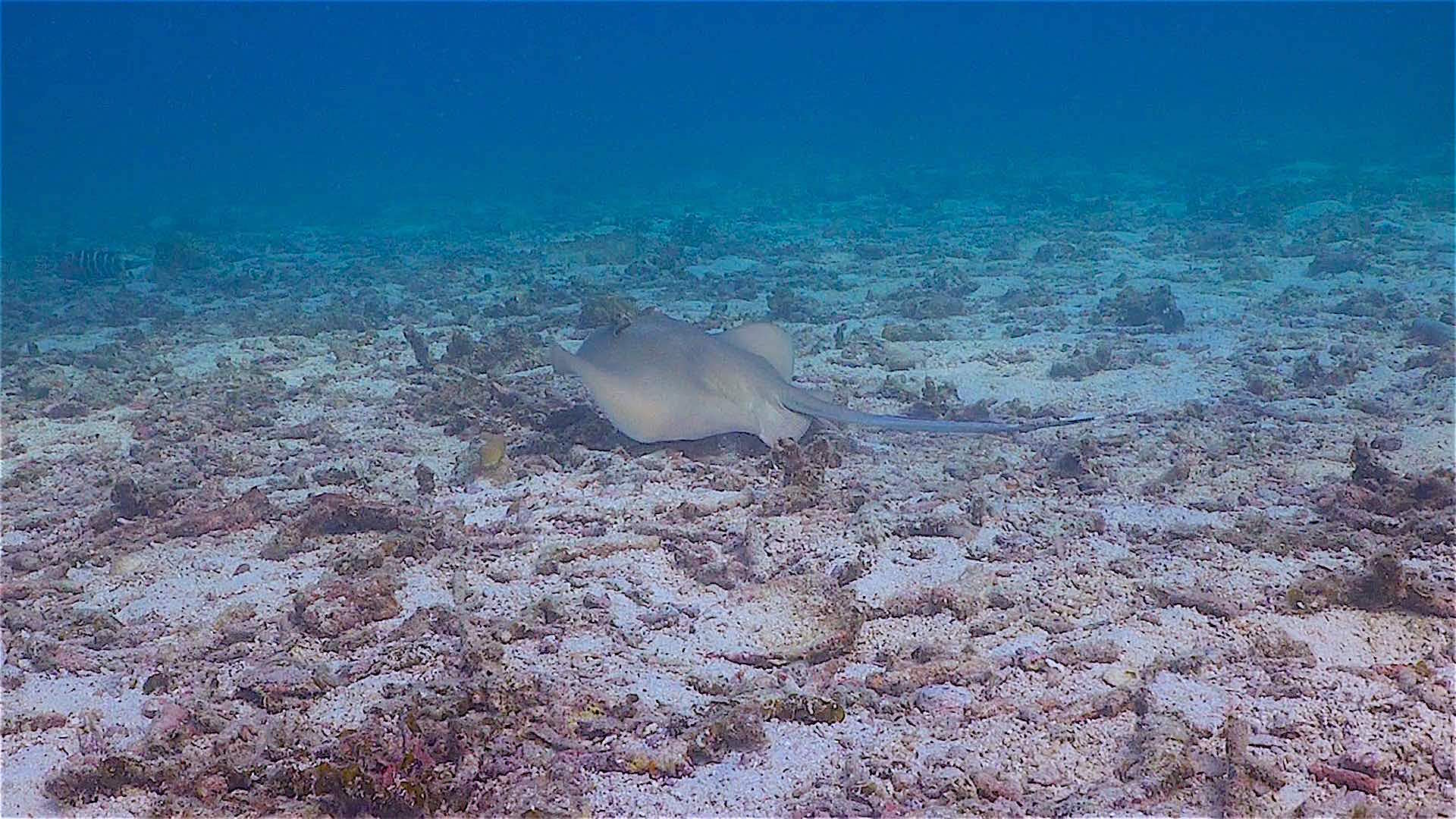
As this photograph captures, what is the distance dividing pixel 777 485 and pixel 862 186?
2411 cm

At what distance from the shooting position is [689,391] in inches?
214

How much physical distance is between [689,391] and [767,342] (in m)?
1.47

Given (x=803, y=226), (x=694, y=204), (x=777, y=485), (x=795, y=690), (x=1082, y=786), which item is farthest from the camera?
(x=694, y=204)

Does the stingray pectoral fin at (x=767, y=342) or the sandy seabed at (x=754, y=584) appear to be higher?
the stingray pectoral fin at (x=767, y=342)

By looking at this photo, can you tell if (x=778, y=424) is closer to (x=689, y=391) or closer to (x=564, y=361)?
(x=689, y=391)

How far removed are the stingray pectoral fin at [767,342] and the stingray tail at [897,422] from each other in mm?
1053

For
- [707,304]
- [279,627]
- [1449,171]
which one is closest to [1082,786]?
[279,627]

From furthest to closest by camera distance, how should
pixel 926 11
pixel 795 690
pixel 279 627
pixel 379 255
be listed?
pixel 926 11, pixel 379 255, pixel 279 627, pixel 795 690

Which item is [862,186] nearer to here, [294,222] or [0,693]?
[294,222]

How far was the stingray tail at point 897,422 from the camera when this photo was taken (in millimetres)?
4699

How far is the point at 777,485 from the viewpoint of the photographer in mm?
5223

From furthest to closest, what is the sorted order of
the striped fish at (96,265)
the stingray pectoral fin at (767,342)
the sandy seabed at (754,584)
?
the striped fish at (96,265)
the stingray pectoral fin at (767,342)
the sandy seabed at (754,584)

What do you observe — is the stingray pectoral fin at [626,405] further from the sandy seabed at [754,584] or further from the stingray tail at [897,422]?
the stingray tail at [897,422]

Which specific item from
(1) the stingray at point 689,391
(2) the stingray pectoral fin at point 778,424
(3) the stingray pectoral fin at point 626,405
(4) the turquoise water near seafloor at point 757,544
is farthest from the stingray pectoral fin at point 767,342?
(3) the stingray pectoral fin at point 626,405
